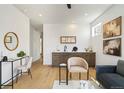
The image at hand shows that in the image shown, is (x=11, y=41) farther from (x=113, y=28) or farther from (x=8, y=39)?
(x=113, y=28)

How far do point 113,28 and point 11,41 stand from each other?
3649 millimetres

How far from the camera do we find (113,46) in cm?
522

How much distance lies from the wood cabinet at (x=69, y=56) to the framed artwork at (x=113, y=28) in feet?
7.57

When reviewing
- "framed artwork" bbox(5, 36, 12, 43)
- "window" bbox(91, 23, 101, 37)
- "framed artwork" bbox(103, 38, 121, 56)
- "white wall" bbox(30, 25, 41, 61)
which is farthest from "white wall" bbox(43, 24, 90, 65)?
"framed artwork" bbox(5, 36, 12, 43)

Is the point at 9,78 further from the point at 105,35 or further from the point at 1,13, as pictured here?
the point at 105,35

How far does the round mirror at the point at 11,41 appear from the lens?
469 centimetres

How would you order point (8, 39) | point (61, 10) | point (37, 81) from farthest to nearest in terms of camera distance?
1. point (61, 10)
2. point (37, 81)
3. point (8, 39)

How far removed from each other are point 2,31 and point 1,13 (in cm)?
53

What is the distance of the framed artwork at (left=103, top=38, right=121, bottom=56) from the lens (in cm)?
474

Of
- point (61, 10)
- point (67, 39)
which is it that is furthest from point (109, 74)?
point (67, 39)

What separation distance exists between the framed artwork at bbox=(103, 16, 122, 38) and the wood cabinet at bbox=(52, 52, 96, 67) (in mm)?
2306

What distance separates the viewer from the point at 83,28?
→ 907cm

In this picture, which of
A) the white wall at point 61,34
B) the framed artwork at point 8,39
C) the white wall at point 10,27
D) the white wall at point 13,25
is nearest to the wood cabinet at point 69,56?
the white wall at point 61,34
